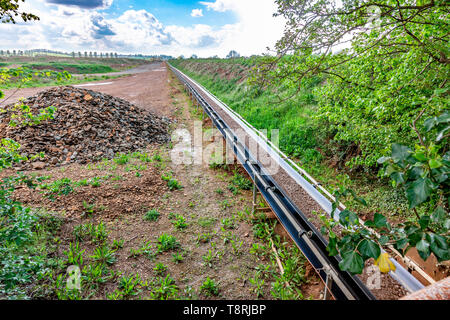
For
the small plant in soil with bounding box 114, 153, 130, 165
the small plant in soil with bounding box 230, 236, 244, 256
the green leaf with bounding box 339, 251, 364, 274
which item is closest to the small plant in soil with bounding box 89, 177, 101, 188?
the small plant in soil with bounding box 114, 153, 130, 165

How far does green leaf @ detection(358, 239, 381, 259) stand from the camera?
135 centimetres

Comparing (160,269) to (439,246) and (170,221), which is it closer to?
(170,221)

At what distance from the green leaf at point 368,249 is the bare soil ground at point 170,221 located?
5.27ft

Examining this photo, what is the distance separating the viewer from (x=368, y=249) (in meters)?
1.39

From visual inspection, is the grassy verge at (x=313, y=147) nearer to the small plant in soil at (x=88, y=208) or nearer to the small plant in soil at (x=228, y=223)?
the small plant in soil at (x=228, y=223)

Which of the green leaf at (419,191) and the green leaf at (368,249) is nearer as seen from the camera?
the green leaf at (419,191)

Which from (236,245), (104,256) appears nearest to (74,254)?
(104,256)

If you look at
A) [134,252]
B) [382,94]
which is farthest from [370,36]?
[134,252]

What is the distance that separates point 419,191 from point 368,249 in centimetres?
44

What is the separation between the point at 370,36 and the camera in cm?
363

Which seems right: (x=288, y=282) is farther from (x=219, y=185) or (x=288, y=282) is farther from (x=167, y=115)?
(x=167, y=115)

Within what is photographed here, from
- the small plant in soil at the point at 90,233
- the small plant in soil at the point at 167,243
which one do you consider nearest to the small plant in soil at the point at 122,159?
the small plant in soil at the point at 90,233

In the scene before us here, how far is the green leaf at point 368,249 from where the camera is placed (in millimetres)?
1352

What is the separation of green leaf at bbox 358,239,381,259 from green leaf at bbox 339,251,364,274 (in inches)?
1.8
